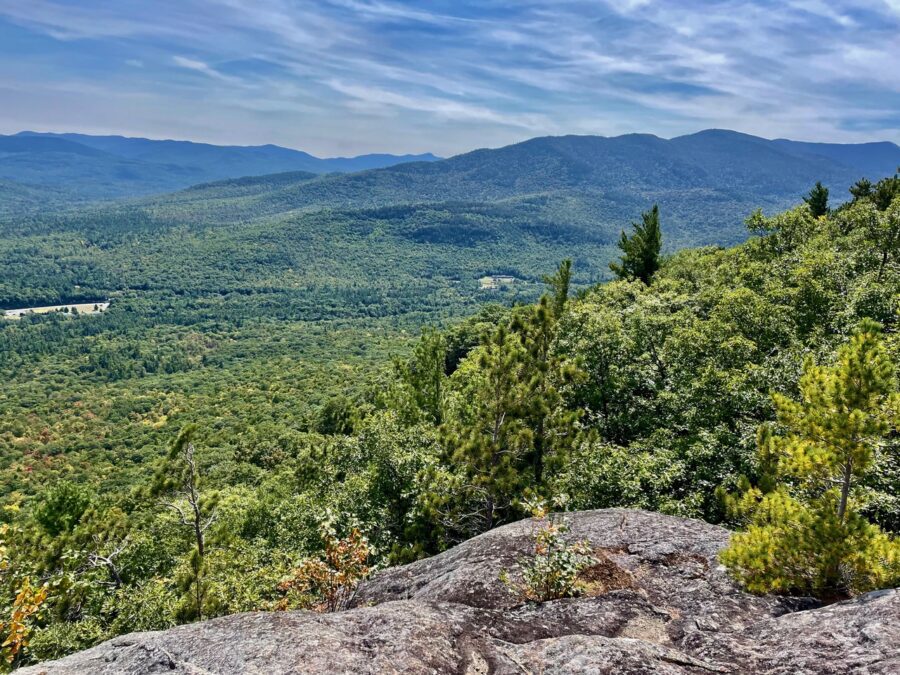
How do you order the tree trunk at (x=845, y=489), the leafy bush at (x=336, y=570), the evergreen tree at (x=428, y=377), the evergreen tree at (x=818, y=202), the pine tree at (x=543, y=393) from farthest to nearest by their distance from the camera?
the evergreen tree at (x=818, y=202)
the evergreen tree at (x=428, y=377)
the pine tree at (x=543, y=393)
the leafy bush at (x=336, y=570)
the tree trunk at (x=845, y=489)

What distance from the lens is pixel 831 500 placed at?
8.00 m

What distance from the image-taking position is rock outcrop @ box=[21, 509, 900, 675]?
657cm

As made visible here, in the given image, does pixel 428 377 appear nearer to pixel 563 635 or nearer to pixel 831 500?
pixel 563 635

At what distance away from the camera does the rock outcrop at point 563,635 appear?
657 cm

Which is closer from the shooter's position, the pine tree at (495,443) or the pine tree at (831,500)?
the pine tree at (831,500)

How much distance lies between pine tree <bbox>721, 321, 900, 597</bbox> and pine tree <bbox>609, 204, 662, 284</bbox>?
4696 cm

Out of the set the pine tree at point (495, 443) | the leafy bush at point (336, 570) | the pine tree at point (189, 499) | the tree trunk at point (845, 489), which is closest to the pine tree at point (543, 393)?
the pine tree at point (495, 443)

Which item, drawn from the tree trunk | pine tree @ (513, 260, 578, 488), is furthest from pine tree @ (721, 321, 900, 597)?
pine tree @ (513, 260, 578, 488)

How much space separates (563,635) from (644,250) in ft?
169

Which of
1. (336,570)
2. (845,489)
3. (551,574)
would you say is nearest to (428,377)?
(336,570)

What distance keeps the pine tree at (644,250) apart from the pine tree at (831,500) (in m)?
47.0

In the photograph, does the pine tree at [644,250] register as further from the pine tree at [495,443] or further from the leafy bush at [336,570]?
the leafy bush at [336,570]

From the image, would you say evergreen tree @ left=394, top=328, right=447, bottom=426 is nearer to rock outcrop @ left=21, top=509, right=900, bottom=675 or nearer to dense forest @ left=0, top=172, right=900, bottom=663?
dense forest @ left=0, top=172, right=900, bottom=663

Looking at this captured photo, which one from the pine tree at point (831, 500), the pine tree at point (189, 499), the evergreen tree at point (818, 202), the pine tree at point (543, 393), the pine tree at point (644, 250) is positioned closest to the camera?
the pine tree at point (831, 500)
